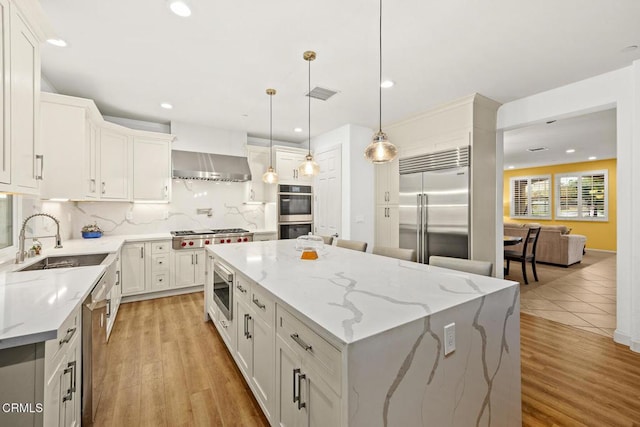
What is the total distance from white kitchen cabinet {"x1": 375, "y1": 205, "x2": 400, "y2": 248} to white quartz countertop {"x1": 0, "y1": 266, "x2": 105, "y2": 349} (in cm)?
371

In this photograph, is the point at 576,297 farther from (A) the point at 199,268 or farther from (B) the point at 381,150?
(A) the point at 199,268

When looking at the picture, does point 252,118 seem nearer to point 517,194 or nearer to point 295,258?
point 295,258

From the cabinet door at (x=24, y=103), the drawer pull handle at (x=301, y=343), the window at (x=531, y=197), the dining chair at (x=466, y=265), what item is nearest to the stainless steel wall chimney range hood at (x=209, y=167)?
the cabinet door at (x=24, y=103)

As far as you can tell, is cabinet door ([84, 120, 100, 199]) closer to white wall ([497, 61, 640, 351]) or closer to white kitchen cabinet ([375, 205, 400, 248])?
white kitchen cabinet ([375, 205, 400, 248])

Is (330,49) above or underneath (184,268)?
above

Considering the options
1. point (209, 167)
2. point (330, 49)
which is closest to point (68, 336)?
point (330, 49)

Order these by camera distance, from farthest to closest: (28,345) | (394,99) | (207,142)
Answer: (207,142), (394,99), (28,345)

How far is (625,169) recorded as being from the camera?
9.09ft

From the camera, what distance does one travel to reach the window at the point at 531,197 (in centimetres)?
912

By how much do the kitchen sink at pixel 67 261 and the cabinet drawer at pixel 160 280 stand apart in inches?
46.6

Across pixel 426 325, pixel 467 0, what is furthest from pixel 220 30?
pixel 426 325

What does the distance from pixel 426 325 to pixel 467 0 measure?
2107 mm

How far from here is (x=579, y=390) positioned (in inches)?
81.0

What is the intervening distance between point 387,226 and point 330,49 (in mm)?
2913
